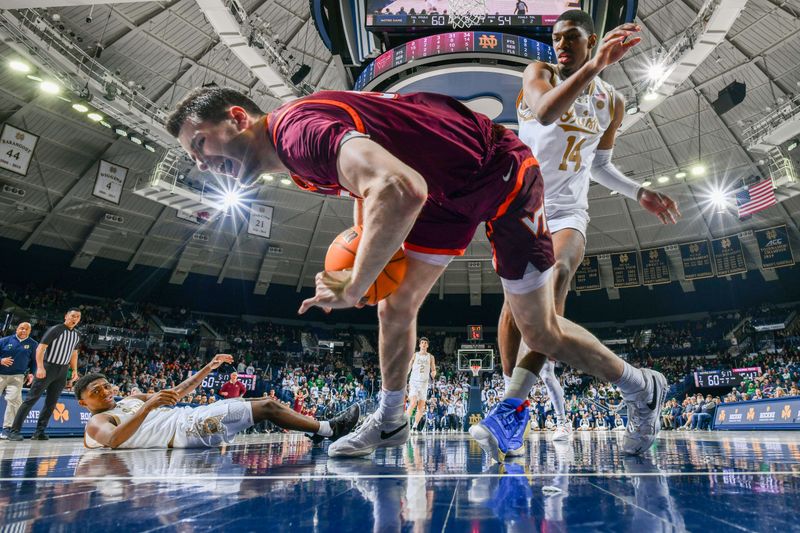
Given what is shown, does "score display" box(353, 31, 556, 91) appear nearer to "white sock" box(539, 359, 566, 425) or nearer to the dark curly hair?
"white sock" box(539, 359, 566, 425)

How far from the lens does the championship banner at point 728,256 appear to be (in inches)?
809

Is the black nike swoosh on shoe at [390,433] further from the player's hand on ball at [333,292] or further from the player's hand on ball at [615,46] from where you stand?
the player's hand on ball at [615,46]

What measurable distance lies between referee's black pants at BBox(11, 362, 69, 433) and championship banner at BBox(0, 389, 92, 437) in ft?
3.35

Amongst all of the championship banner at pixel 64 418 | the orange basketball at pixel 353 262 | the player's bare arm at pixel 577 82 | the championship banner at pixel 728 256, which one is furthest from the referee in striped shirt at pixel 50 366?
the championship banner at pixel 728 256

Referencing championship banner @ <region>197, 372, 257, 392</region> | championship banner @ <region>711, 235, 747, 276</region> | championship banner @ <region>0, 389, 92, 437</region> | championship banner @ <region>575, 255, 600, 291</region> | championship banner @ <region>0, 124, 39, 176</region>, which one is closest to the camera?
championship banner @ <region>0, 389, 92, 437</region>

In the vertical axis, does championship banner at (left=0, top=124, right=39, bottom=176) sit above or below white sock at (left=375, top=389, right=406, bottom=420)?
above

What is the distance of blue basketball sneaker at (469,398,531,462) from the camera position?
2.15 metres

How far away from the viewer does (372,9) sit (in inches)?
330

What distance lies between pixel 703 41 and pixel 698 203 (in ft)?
39.2

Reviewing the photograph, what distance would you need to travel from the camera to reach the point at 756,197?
1552cm

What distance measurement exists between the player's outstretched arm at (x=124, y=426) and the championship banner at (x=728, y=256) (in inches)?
916

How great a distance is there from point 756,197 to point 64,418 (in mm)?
19049

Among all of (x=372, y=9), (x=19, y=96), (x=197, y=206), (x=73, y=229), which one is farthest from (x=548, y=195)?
(x=73, y=229)

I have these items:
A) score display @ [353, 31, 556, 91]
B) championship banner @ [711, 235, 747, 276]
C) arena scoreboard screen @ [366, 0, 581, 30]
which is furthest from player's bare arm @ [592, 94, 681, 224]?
championship banner @ [711, 235, 747, 276]
